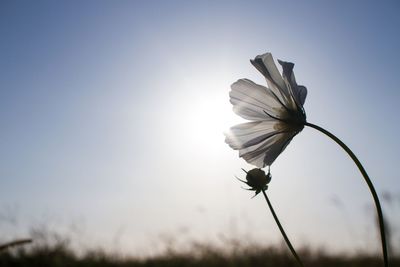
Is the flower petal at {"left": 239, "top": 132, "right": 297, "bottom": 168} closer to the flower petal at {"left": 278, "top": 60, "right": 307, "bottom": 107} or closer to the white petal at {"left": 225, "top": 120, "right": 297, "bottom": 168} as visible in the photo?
the white petal at {"left": 225, "top": 120, "right": 297, "bottom": 168}

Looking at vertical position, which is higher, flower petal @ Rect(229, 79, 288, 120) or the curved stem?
flower petal @ Rect(229, 79, 288, 120)

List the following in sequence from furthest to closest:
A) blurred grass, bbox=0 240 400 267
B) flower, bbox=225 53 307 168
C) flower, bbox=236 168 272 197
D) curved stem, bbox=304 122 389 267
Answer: blurred grass, bbox=0 240 400 267
flower, bbox=225 53 307 168
flower, bbox=236 168 272 197
curved stem, bbox=304 122 389 267

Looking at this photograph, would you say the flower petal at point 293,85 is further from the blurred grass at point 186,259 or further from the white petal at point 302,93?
the blurred grass at point 186,259

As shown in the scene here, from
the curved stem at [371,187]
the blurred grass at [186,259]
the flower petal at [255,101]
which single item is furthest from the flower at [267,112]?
the blurred grass at [186,259]

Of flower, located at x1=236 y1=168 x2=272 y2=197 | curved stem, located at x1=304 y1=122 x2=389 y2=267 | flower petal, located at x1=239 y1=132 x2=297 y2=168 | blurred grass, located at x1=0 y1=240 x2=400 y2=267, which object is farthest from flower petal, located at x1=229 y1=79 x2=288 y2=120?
blurred grass, located at x1=0 y1=240 x2=400 y2=267

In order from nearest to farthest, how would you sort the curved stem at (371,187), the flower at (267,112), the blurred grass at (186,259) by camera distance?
the curved stem at (371,187), the flower at (267,112), the blurred grass at (186,259)

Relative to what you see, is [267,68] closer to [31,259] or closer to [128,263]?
[31,259]

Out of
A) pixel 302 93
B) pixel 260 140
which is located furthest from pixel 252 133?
pixel 302 93

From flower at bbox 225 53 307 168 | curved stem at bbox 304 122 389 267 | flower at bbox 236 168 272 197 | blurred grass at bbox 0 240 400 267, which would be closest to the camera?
curved stem at bbox 304 122 389 267

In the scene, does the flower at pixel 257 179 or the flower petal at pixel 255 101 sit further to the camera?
the flower petal at pixel 255 101
